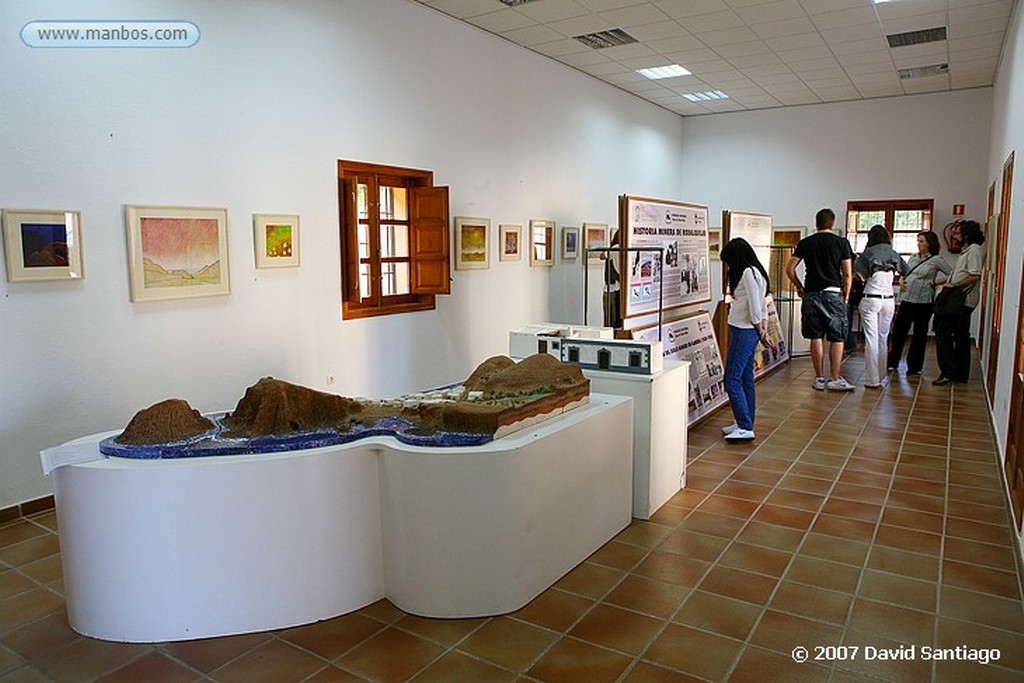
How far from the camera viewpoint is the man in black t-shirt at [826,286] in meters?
7.12

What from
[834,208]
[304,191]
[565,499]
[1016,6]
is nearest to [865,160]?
[834,208]

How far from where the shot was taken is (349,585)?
3018 millimetres

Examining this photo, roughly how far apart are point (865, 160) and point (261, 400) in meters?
11.0

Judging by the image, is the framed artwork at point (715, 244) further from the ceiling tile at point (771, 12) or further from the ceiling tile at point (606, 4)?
the ceiling tile at point (606, 4)

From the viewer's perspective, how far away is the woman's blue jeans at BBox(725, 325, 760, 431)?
5.28 metres

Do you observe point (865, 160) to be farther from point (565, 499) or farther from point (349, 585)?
point (349, 585)

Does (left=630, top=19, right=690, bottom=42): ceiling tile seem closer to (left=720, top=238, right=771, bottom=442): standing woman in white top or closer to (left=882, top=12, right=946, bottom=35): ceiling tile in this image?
(left=882, top=12, right=946, bottom=35): ceiling tile

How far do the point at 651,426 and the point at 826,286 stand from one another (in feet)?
13.5

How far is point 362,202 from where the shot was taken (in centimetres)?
609

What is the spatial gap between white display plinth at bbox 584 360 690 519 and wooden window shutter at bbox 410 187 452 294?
2574 mm

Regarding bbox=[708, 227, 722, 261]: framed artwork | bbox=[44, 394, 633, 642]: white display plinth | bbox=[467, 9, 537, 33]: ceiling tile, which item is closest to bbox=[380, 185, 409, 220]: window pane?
bbox=[467, 9, 537, 33]: ceiling tile

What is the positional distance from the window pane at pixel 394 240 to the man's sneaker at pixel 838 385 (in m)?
4.61

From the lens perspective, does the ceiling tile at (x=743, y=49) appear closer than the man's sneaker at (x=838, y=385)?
No

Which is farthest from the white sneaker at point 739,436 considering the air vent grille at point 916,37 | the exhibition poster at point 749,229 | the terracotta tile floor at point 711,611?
the air vent grille at point 916,37
